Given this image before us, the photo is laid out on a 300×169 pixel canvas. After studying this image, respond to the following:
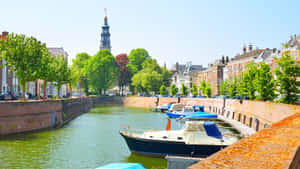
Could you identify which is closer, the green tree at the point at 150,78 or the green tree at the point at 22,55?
the green tree at the point at 22,55

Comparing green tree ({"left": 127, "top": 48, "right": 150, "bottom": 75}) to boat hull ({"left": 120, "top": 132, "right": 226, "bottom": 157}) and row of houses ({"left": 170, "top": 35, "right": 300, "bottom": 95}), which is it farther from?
boat hull ({"left": 120, "top": 132, "right": 226, "bottom": 157})

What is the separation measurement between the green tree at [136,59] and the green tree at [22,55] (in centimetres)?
8313

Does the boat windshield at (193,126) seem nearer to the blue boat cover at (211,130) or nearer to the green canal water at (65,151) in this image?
the blue boat cover at (211,130)

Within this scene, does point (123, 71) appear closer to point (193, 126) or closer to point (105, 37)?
point (105, 37)

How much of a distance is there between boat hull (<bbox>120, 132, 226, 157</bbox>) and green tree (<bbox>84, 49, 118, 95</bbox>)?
91236 mm

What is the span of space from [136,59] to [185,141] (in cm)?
10624

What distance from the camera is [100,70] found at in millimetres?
118250

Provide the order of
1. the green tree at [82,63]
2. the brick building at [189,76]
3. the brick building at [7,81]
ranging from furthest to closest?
1. the brick building at [189,76]
2. the green tree at [82,63]
3. the brick building at [7,81]

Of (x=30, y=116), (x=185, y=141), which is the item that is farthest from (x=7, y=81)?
(x=185, y=141)

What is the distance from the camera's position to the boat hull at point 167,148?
26.0m

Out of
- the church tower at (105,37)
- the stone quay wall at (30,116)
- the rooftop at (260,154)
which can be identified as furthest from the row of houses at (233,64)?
the rooftop at (260,154)

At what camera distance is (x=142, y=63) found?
5059 inches

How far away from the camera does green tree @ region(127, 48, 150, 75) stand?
427 feet

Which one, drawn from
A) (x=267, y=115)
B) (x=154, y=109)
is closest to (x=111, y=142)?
(x=267, y=115)
